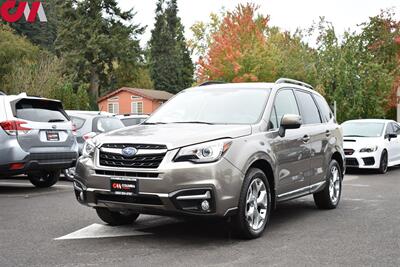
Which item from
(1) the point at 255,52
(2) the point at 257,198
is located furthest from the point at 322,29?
(2) the point at 257,198

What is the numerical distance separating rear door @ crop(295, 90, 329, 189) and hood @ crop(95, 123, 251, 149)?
1708 mm

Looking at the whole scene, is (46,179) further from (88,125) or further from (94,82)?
(94,82)

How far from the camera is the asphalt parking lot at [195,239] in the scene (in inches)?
208

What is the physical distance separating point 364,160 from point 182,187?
10.4 m

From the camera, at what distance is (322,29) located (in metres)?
42.0

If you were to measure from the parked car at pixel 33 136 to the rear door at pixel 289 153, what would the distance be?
16.2 ft

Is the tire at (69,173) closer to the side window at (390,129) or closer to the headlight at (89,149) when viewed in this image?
the headlight at (89,149)

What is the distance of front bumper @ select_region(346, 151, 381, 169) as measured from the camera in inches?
589

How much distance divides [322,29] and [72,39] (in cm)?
2455

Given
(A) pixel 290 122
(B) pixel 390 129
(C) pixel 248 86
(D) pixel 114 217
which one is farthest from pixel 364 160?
(D) pixel 114 217

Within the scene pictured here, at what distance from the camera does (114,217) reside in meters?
6.94

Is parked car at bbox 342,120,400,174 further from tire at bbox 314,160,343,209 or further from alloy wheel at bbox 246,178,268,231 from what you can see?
alloy wheel at bbox 246,178,268,231

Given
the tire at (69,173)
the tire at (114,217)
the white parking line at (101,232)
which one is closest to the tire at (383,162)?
the tire at (69,173)

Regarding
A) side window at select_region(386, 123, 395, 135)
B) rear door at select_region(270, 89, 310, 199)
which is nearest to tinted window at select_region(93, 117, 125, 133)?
rear door at select_region(270, 89, 310, 199)
